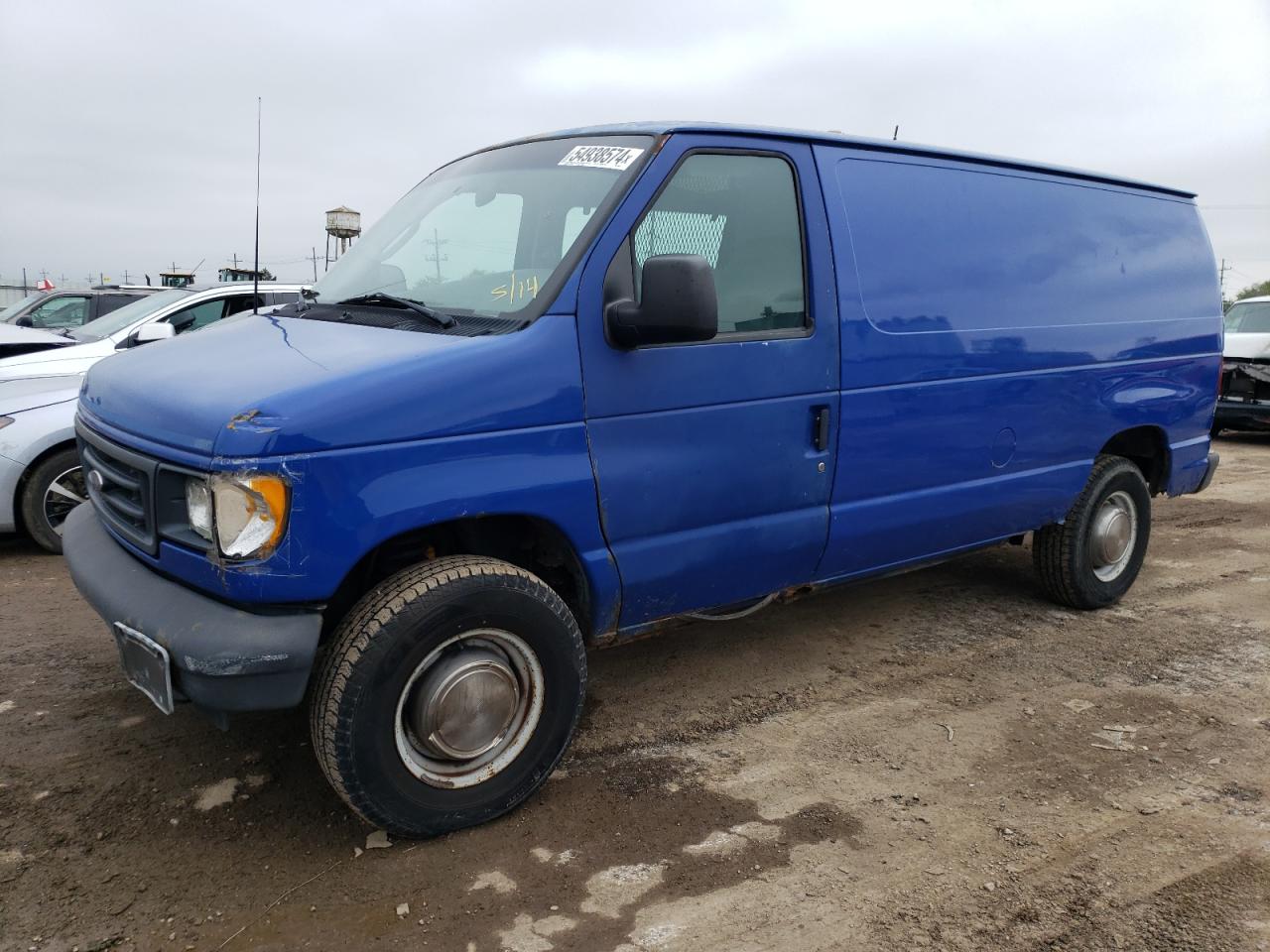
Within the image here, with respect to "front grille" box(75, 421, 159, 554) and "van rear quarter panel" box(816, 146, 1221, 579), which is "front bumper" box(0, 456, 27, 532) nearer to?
"front grille" box(75, 421, 159, 554)

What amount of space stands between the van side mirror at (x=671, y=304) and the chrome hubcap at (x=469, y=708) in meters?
1.01

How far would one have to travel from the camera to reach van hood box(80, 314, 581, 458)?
2441 millimetres

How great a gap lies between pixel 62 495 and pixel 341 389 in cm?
398

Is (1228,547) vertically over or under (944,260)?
under

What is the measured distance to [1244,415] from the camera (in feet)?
36.1

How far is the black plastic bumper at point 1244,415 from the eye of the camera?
10.9 m

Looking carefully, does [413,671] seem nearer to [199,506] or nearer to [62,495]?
[199,506]

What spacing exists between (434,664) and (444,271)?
139cm

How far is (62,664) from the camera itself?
402 cm

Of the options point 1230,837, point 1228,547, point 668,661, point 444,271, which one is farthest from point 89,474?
point 1228,547

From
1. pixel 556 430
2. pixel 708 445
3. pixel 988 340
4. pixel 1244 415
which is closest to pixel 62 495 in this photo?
pixel 556 430

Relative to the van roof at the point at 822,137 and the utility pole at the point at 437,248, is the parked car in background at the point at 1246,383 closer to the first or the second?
the van roof at the point at 822,137

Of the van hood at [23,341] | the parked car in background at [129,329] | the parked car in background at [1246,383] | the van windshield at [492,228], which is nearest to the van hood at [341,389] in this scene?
the van windshield at [492,228]

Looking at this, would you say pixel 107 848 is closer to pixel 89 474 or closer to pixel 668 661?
pixel 89 474
